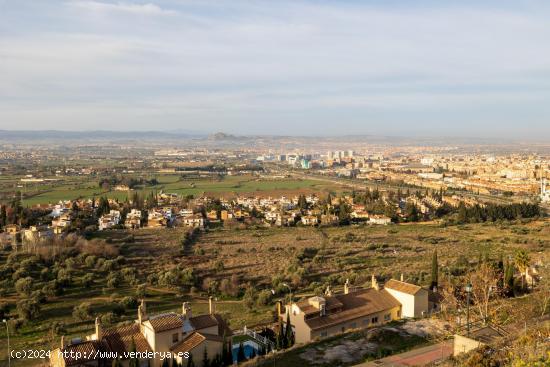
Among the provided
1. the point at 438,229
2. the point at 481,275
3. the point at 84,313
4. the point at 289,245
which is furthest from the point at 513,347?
the point at 438,229

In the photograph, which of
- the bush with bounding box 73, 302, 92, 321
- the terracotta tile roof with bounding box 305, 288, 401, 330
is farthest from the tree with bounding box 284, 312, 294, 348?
the bush with bounding box 73, 302, 92, 321

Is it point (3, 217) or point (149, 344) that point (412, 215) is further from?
point (149, 344)

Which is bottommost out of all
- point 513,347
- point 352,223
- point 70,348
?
point 352,223

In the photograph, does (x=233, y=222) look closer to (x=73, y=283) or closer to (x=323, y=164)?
(x=73, y=283)

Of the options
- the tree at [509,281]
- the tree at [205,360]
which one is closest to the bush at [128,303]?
the tree at [205,360]

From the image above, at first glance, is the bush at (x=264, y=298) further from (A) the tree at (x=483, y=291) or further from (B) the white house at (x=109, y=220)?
(B) the white house at (x=109, y=220)

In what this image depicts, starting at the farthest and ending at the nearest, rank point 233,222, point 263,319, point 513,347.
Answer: point 233,222 < point 263,319 < point 513,347

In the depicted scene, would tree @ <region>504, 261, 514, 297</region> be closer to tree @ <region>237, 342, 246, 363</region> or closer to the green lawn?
tree @ <region>237, 342, 246, 363</region>
